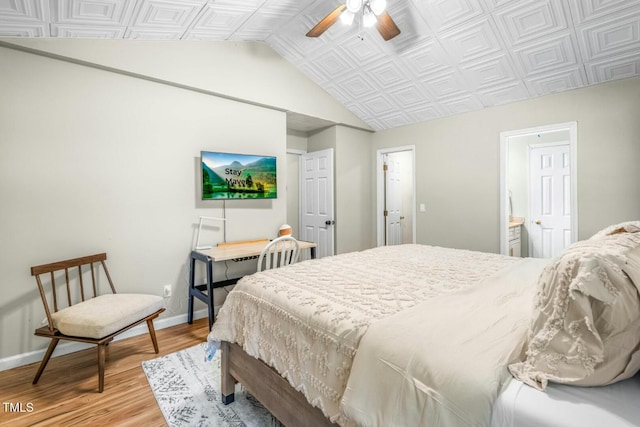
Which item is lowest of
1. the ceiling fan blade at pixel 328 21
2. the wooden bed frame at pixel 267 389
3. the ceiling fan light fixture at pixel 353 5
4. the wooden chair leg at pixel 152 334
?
the wooden chair leg at pixel 152 334

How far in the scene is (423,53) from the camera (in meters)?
3.18

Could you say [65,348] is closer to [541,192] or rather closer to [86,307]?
[86,307]

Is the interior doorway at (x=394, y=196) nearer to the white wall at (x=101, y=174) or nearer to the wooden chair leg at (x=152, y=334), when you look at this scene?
the white wall at (x=101, y=174)

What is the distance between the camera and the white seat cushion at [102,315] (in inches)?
77.7

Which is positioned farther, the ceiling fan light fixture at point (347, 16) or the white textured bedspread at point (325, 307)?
the ceiling fan light fixture at point (347, 16)

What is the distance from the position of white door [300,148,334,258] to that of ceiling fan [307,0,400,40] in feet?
7.14

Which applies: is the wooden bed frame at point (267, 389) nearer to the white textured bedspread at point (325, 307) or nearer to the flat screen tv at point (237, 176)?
the white textured bedspread at point (325, 307)

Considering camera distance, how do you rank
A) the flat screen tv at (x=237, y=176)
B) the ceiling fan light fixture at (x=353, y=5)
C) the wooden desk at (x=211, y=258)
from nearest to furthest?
the ceiling fan light fixture at (x=353, y=5)
the wooden desk at (x=211, y=258)
the flat screen tv at (x=237, y=176)

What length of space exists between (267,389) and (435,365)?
0.94m

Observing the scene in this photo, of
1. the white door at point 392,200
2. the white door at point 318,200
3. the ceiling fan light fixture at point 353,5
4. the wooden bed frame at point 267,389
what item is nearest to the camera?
the wooden bed frame at point 267,389

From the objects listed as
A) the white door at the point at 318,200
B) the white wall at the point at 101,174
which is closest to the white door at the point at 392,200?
the white door at the point at 318,200

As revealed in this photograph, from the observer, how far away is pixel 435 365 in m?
0.86

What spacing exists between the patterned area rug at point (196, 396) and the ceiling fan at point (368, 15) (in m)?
2.67

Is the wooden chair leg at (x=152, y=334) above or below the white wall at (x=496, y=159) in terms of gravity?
below
